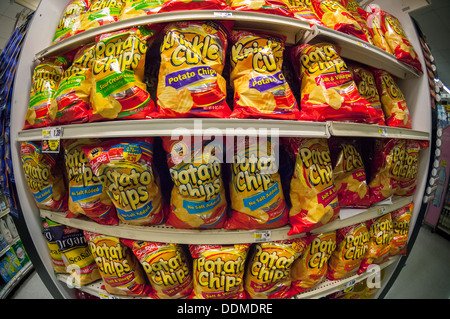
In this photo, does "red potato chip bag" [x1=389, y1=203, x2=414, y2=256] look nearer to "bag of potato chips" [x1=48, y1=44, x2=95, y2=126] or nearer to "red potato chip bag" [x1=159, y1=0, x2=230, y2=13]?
"red potato chip bag" [x1=159, y1=0, x2=230, y2=13]

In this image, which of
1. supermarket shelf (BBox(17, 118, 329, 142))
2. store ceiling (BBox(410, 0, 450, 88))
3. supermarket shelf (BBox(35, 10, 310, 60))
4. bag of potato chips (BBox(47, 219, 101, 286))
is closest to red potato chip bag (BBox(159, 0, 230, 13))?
supermarket shelf (BBox(35, 10, 310, 60))

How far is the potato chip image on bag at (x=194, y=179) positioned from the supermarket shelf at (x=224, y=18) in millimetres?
522

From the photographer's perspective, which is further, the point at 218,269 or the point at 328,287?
the point at 328,287

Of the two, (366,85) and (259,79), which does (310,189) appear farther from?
(366,85)

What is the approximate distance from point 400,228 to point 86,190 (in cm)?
199

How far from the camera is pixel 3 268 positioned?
6.22ft

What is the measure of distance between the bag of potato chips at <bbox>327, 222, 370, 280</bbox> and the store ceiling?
53.5 inches

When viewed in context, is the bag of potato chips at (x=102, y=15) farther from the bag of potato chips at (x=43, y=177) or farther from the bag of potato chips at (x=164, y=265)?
the bag of potato chips at (x=164, y=265)

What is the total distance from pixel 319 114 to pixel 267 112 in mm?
261

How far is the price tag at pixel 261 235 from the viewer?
841 millimetres

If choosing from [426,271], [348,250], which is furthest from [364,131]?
[426,271]

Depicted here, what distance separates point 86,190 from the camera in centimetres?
88
